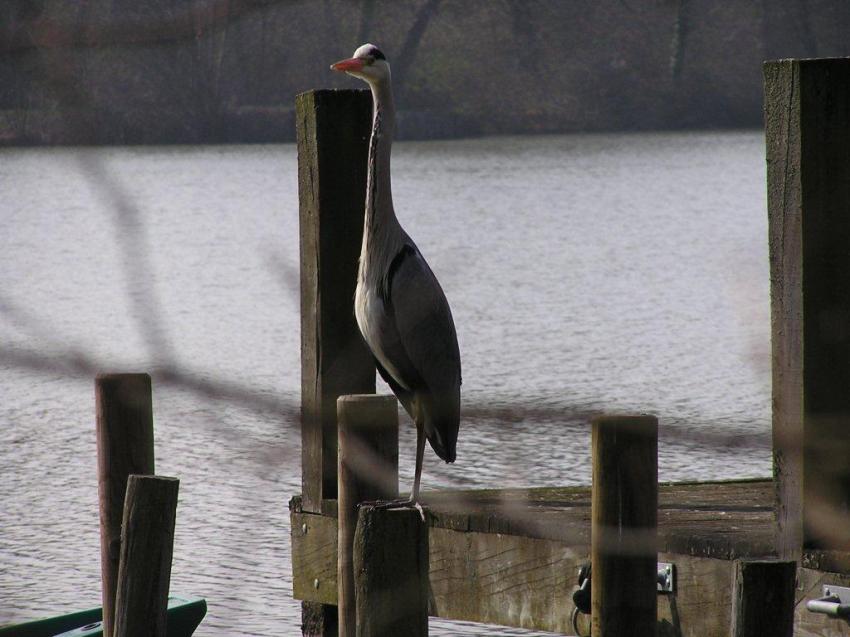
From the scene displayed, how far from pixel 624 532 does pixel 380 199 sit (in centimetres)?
150

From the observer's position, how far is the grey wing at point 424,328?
436 cm

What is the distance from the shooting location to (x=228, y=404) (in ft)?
3.43

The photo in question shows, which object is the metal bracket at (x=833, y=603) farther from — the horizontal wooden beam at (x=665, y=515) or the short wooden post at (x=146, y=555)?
the short wooden post at (x=146, y=555)

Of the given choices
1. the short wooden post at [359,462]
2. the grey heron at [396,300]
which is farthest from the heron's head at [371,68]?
the short wooden post at [359,462]

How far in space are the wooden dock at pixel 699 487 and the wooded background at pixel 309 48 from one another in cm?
55

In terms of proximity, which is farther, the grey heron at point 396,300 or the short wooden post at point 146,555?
the grey heron at point 396,300

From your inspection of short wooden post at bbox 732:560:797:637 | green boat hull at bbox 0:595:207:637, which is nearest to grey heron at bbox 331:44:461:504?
short wooden post at bbox 732:560:797:637

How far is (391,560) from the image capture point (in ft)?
8.89

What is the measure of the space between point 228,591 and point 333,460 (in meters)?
3.85

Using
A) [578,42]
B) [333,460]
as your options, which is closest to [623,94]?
[578,42]

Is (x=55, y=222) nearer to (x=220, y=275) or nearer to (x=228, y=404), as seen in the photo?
(x=220, y=275)

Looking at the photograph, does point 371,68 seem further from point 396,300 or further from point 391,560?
point 391,560

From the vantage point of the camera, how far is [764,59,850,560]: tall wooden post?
322cm

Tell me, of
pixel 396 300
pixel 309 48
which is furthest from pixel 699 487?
pixel 309 48
